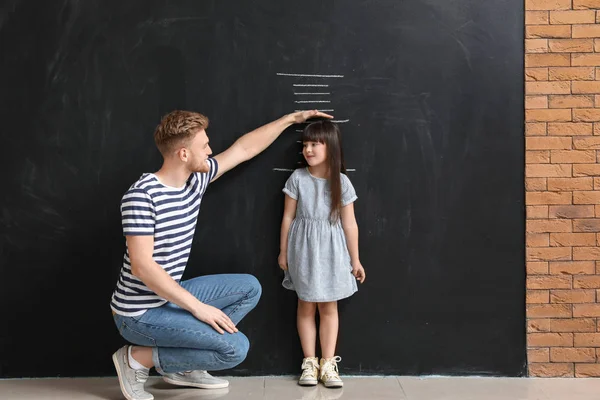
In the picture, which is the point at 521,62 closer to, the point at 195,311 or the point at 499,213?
the point at 499,213

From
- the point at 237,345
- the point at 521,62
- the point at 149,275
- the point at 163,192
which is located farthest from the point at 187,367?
the point at 521,62

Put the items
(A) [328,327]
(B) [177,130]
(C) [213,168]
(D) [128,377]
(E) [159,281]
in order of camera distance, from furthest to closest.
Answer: (A) [328,327]
(C) [213,168]
(D) [128,377]
(B) [177,130]
(E) [159,281]

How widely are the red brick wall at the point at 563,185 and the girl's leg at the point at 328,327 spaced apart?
3.12 feet

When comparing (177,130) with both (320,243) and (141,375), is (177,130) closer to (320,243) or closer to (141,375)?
(320,243)

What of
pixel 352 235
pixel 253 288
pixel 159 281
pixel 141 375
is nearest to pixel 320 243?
pixel 352 235

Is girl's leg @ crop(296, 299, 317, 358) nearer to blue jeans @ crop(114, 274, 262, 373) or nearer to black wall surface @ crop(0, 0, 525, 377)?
black wall surface @ crop(0, 0, 525, 377)

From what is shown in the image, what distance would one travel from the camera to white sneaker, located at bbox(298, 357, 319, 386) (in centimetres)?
326

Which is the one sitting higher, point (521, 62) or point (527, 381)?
point (521, 62)

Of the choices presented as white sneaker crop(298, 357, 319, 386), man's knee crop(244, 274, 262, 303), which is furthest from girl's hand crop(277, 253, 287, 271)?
white sneaker crop(298, 357, 319, 386)

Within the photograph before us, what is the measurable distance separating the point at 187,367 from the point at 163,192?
29.6 inches

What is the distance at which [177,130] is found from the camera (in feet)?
9.63

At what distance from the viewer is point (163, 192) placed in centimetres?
293

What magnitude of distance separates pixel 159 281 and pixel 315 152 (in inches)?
36.9

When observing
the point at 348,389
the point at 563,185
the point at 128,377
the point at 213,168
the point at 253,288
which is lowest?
A: the point at 348,389
